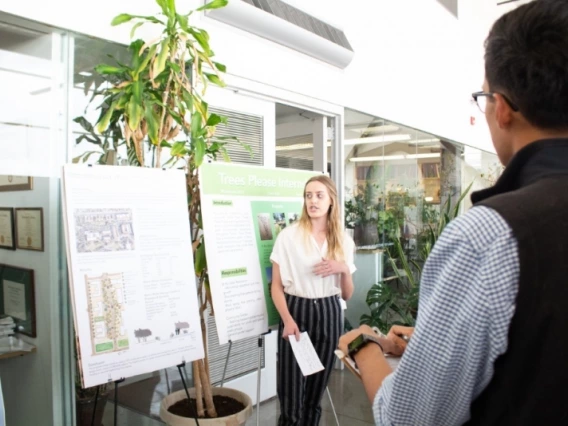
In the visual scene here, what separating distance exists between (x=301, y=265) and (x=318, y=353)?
49 cm

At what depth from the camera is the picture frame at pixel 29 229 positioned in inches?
97.7

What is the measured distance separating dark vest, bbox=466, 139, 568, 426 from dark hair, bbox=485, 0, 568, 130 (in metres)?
0.07

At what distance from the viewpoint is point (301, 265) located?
2721 mm

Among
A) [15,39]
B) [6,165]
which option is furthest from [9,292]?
[15,39]

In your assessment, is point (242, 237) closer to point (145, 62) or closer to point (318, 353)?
point (318, 353)

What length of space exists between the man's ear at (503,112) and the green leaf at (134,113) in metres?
1.82

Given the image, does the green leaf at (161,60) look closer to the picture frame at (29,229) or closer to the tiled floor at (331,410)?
the picture frame at (29,229)

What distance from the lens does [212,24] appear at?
3301 millimetres

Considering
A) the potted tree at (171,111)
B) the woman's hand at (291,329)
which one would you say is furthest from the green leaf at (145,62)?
the woman's hand at (291,329)

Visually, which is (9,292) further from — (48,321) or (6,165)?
(6,165)

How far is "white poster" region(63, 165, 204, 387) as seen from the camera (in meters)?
2.06

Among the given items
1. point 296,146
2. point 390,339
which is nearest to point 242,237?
point 390,339

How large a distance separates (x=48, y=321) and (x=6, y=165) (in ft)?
2.68

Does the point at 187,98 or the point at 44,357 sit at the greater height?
the point at 187,98
